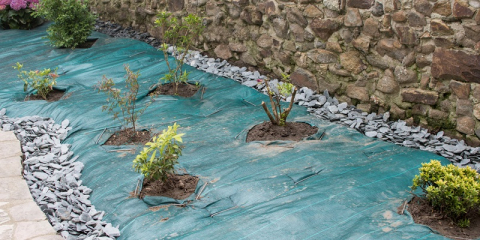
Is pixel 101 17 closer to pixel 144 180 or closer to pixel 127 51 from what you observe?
pixel 127 51

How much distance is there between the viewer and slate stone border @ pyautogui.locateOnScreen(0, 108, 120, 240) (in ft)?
10.1

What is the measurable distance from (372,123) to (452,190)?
1750 millimetres

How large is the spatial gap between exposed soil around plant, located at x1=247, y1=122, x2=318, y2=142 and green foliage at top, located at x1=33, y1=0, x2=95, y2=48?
362 centimetres

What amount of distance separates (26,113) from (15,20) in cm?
344

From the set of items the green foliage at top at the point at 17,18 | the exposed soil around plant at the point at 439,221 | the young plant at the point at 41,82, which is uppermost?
the green foliage at top at the point at 17,18

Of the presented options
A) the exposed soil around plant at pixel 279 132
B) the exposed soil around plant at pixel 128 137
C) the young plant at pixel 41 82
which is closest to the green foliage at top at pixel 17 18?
the young plant at pixel 41 82

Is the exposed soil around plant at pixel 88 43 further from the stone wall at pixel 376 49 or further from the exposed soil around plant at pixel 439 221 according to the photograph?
the exposed soil around plant at pixel 439 221

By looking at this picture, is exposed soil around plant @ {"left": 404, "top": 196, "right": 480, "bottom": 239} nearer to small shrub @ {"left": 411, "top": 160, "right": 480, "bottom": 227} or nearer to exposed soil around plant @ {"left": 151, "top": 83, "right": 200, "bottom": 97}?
small shrub @ {"left": 411, "top": 160, "right": 480, "bottom": 227}

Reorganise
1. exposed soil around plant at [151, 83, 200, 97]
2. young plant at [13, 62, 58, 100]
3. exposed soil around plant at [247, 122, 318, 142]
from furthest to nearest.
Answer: exposed soil around plant at [151, 83, 200, 97]
young plant at [13, 62, 58, 100]
exposed soil around plant at [247, 122, 318, 142]

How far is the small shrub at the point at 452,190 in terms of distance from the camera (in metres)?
2.67

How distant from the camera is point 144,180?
344cm

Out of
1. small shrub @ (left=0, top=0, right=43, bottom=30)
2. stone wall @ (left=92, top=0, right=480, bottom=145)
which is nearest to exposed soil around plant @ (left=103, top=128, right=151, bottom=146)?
stone wall @ (left=92, top=0, right=480, bottom=145)

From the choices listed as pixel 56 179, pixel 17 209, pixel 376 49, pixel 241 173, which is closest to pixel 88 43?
pixel 56 179

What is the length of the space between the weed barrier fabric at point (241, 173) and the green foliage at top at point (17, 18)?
262 cm
